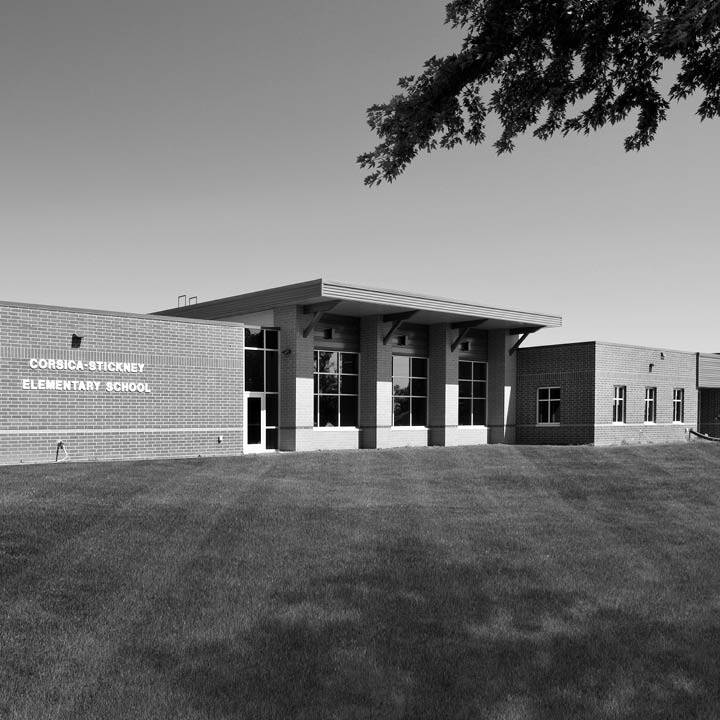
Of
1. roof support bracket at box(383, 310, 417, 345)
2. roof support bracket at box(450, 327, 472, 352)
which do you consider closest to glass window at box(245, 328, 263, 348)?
roof support bracket at box(383, 310, 417, 345)

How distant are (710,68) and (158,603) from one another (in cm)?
786

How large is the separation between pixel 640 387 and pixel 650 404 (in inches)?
56.1

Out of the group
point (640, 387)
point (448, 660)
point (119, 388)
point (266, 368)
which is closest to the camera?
point (448, 660)

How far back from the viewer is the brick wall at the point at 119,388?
68.4ft

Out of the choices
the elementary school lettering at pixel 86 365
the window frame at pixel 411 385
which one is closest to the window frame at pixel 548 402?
the window frame at pixel 411 385

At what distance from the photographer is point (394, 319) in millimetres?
29969

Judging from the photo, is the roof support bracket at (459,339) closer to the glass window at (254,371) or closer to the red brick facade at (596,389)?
the red brick facade at (596,389)

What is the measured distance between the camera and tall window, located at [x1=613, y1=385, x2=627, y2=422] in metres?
34.5

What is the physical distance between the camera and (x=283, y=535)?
11734 mm

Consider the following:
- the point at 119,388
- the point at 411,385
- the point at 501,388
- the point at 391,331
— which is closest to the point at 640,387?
the point at 501,388

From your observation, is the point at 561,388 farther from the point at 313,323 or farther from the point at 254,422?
the point at 254,422

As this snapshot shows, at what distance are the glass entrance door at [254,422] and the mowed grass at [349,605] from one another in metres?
10.8

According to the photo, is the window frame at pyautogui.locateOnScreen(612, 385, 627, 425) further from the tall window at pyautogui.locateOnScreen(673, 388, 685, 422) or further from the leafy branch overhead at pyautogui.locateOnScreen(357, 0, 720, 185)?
the leafy branch overhead at pyautogui.locateOnScreen(357, 0, 720, 185)

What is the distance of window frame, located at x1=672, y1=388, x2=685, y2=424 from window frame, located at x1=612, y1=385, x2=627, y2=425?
436 cm
